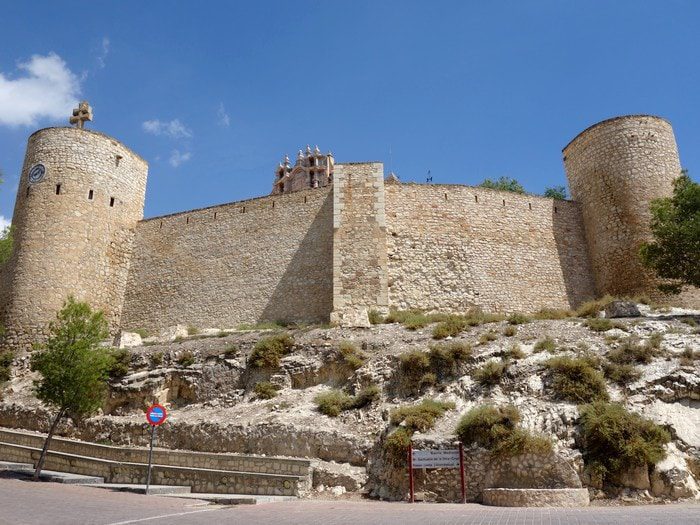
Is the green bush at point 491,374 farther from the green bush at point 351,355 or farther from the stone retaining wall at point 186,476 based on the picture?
the stone retaining wall at point 186,476

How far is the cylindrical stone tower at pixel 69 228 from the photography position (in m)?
22.1

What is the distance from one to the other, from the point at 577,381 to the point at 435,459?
3855 millimetres

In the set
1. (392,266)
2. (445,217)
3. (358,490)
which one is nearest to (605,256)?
(445,217)

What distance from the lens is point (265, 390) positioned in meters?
15.5

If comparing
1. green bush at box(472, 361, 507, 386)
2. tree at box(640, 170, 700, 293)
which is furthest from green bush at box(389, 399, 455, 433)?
tree at box(640, 170, 700, 293)

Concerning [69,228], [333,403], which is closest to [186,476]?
[333,403]

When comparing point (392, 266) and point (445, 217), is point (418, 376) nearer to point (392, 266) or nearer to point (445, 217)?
point (392, 266)

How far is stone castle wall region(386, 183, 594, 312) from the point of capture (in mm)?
21703

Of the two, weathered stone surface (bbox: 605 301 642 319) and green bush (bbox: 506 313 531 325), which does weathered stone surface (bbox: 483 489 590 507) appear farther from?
weathered stone surface (bbox: 605 301 642 319)

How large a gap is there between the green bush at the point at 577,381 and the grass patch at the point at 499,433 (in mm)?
1316

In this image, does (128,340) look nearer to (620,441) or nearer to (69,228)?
(69,228)

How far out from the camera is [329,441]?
1289 centimetres

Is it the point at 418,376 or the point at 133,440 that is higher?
the point at 418,376

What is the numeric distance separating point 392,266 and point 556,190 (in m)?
21.6
